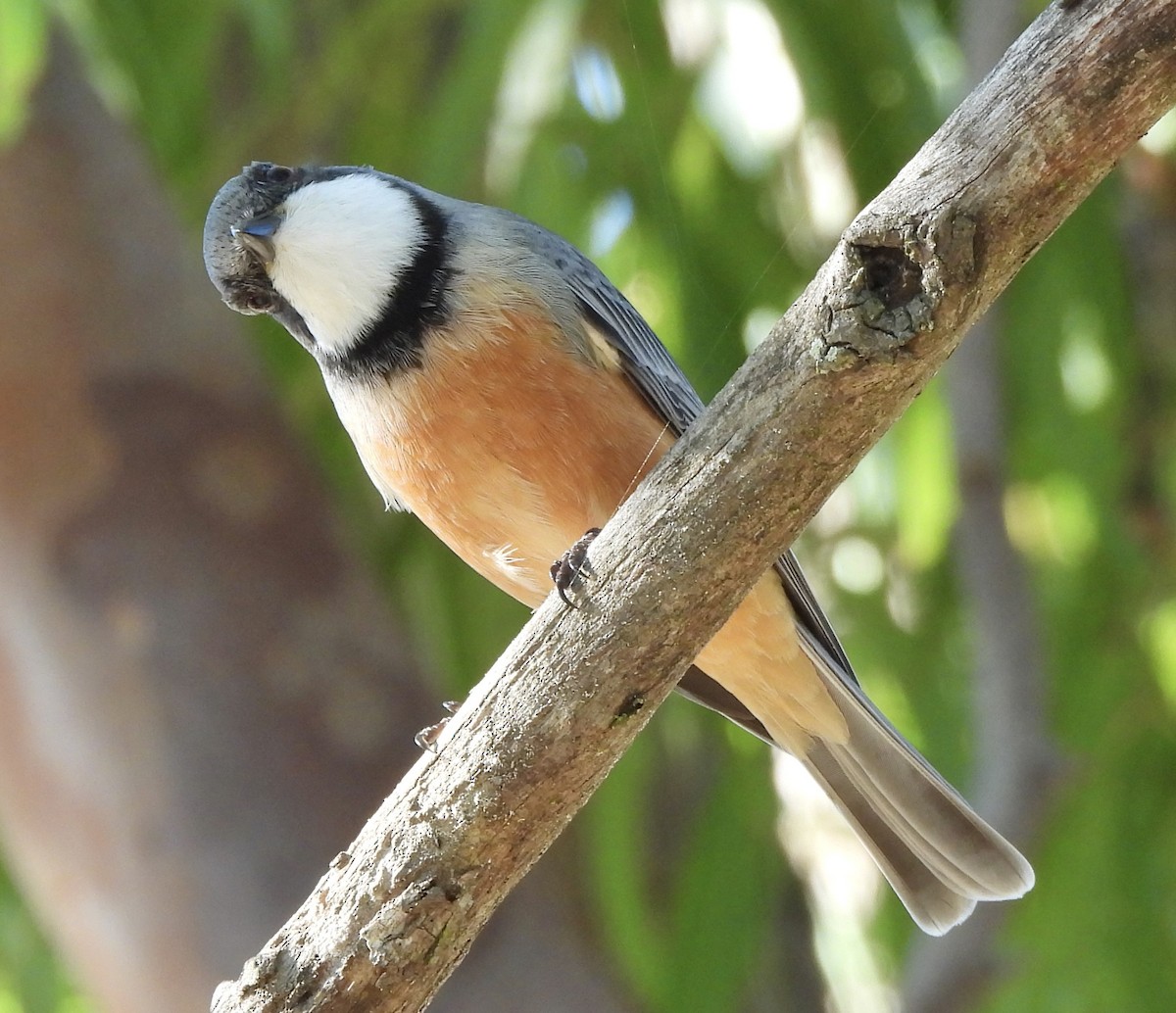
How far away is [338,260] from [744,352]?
0.87 metres

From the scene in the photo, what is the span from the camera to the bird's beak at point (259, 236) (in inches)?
112

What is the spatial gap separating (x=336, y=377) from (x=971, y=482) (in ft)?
5.79

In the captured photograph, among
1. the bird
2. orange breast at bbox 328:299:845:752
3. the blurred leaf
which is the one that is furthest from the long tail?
the blurred leaf

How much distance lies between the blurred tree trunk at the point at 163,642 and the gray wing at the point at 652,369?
1632 mm

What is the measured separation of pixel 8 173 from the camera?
14.6 ft

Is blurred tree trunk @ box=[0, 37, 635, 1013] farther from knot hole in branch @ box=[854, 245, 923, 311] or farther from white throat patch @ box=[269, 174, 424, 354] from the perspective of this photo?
knot hole in branch @ box=[854, 245, 923, 311]

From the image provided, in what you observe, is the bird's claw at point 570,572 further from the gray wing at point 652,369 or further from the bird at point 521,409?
the gray wing at point 652,369

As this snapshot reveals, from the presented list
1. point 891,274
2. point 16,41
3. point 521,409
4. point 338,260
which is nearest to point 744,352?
point 521,409

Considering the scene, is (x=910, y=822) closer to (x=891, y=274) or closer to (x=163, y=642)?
(x=891, y=274)

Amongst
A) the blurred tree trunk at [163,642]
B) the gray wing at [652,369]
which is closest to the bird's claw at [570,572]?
the gray wing at [652,369]

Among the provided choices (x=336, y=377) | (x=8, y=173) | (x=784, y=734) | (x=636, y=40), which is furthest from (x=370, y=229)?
(x=8, y=173)

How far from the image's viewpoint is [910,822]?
3016 mm

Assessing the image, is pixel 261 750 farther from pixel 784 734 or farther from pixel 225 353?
pixel 784 734

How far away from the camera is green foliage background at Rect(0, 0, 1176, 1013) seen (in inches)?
143
